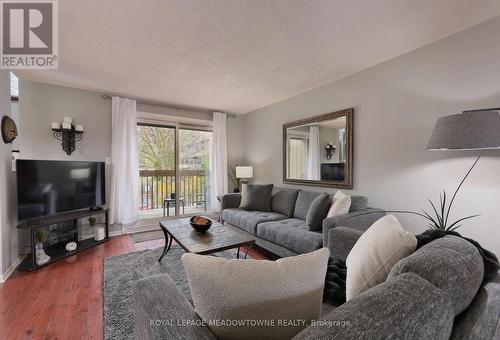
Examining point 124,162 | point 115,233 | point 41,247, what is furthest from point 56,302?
point 124,162

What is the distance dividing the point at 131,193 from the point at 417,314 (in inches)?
162

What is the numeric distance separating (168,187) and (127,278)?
238cm

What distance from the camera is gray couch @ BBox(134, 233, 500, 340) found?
505 millimetres

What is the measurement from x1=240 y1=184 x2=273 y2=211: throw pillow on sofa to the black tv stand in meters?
2.19

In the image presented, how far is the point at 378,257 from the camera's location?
970 millimetres

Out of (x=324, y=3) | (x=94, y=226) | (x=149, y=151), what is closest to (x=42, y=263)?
(x=94, y=226)

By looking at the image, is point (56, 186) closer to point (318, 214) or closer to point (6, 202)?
point (6, 202)

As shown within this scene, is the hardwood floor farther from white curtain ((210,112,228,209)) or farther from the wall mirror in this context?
the wall mirror

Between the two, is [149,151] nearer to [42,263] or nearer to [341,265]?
[42,263]

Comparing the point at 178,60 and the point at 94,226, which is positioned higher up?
the point at 178,60

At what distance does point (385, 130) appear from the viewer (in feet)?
8.48

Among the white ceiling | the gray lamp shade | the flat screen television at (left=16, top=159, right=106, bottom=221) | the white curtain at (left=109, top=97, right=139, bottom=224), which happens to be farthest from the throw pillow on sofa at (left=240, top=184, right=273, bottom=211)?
the gray lamp shade

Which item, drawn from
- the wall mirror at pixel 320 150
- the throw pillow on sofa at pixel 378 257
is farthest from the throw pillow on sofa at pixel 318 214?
the throw pillow on sofa at pixel 378 257

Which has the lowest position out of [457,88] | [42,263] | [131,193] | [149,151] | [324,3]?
[42,263]
